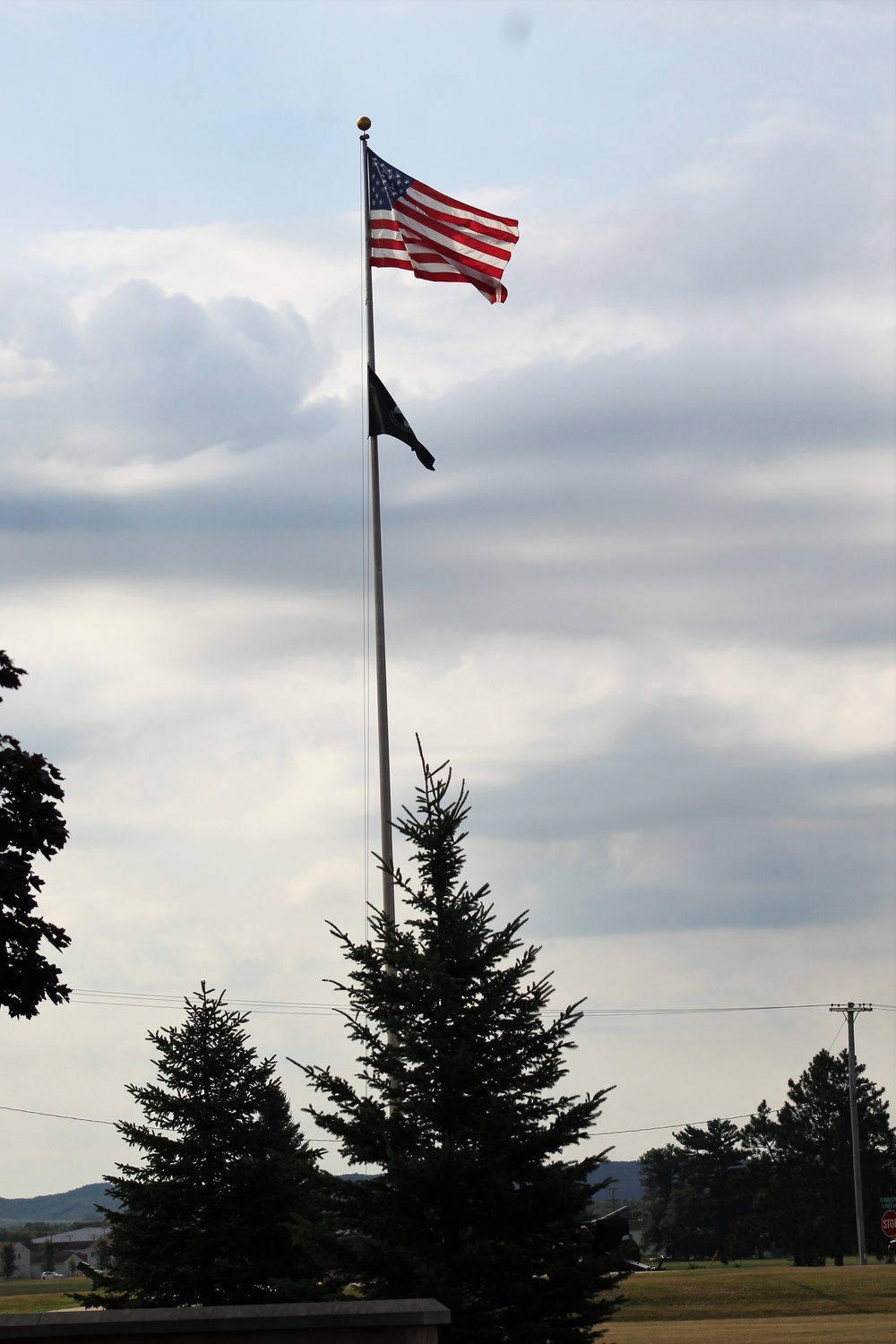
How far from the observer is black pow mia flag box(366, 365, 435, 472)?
963 inches

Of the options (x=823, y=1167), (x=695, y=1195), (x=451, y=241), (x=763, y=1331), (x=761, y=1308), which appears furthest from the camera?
(x=695, y=1195)

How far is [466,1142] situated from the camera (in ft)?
52.2

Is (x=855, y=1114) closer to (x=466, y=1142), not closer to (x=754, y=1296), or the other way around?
(x=754, y=1296)

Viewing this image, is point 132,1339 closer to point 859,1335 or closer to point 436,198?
point 436,198

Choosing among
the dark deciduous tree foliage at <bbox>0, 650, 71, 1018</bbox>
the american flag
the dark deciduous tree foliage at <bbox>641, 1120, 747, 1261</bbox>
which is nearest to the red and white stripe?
the american flag

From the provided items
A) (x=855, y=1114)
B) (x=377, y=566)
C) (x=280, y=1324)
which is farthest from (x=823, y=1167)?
(x=280, y=1324)

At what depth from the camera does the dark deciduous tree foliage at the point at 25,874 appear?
17891mm

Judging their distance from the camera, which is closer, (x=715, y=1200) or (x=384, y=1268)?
(x=384, y=1268)

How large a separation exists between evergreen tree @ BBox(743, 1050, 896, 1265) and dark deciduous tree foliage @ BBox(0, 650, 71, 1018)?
7545 centimetres

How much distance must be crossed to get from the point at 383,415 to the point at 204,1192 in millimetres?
11898

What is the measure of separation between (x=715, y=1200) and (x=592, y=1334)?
383ft

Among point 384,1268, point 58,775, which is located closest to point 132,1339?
point 384,1268

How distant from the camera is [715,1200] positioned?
125312 millimetres

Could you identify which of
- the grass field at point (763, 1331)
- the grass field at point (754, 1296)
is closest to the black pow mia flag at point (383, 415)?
the grass field at point (763, 1331)
